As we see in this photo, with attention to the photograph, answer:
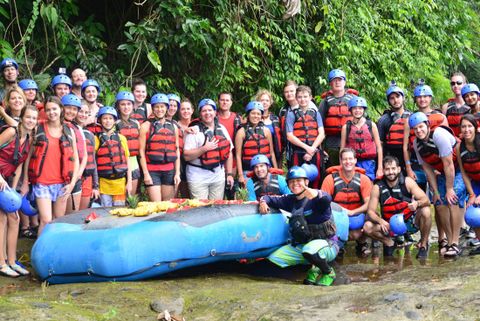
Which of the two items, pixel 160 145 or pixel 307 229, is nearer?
pixel 307 229

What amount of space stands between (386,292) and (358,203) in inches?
107

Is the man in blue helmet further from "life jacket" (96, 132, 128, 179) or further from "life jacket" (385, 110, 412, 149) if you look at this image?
"life jacket" (385, 110, 412, 149)

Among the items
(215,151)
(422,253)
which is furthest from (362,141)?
(215,151)

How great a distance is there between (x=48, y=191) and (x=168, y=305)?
8.06ft

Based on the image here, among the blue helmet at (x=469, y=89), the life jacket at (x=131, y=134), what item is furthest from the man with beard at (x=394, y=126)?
the life jacket at (x=131, y=134)

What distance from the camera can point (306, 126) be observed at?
8.58 meters

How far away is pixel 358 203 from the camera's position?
8.00 metres

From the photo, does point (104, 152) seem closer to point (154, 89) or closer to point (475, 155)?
point (154, 89)

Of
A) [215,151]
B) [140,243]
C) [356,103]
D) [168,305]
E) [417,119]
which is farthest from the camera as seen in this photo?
[356,103]

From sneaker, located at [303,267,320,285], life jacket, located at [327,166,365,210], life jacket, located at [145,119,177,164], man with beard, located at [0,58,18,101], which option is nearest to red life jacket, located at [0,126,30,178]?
man with beard, located at [0,58,18,101]

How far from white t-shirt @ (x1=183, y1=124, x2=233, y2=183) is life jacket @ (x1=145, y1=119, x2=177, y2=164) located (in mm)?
235

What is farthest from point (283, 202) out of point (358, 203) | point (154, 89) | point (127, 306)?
point (154, 89)

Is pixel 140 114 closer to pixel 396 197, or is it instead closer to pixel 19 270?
pixel 19 270

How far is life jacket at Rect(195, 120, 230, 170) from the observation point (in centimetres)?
823
